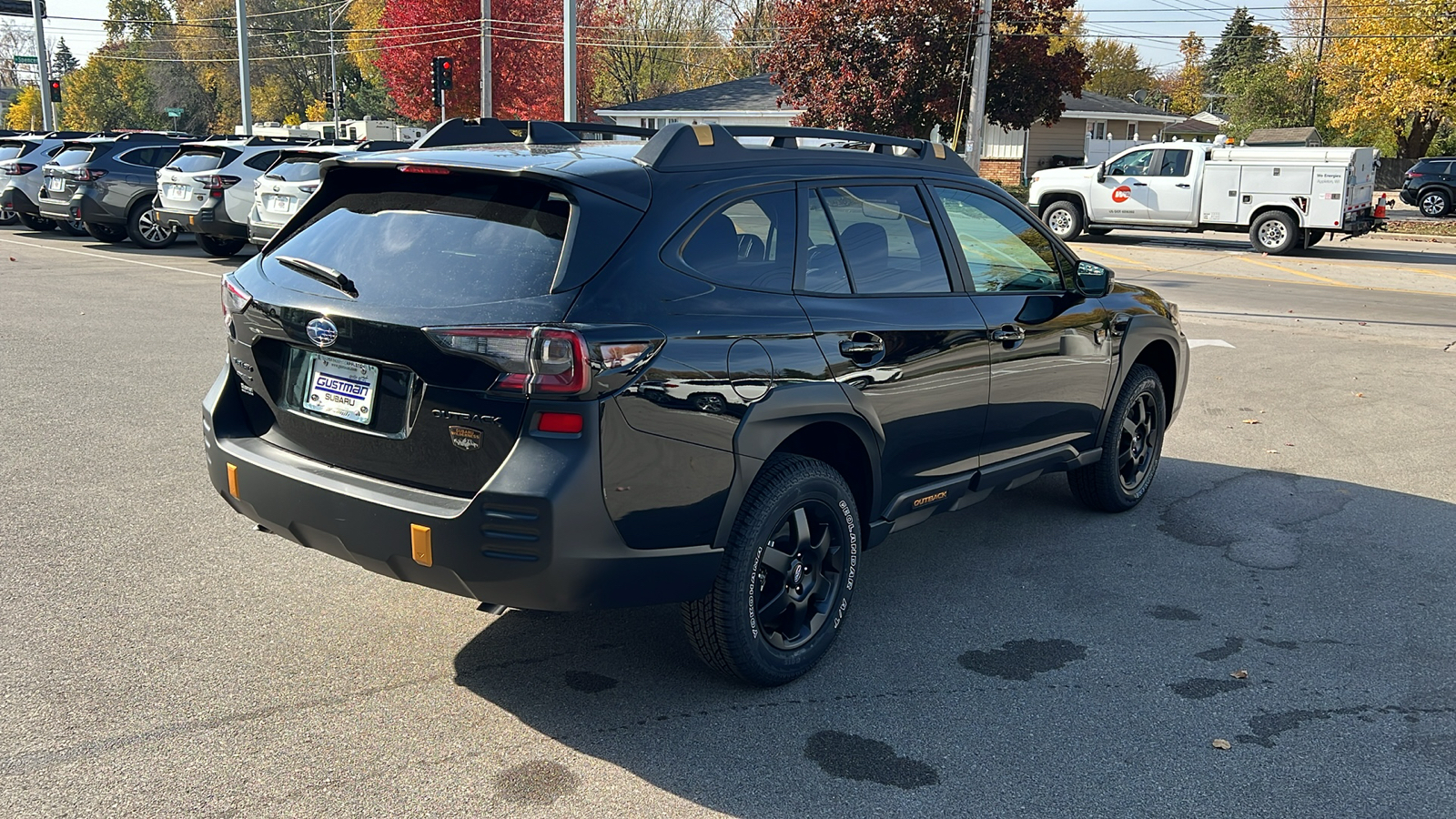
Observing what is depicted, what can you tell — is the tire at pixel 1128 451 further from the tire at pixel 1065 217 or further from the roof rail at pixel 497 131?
the tire at pixel 1065 217

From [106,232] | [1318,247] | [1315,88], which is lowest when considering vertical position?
[1318,247]

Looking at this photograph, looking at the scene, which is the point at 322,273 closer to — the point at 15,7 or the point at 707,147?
the point at 707,147

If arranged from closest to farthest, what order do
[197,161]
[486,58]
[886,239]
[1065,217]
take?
[886,239], [197,161], [1065,217], [486,58]

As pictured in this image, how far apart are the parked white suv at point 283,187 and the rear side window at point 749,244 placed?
12.3 m

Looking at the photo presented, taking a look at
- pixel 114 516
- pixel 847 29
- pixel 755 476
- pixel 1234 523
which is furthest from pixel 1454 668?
pixel 847 29

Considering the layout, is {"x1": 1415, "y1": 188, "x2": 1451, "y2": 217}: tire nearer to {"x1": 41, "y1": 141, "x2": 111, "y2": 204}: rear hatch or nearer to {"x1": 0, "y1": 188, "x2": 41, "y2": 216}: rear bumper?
{"x1": 41, "y1": 141, "x2": 111, "y2": 204}: rear hatch

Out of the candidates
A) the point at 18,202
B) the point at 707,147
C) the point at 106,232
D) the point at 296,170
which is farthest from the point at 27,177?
the point at 707,147

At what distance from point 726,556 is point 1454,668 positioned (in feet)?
8.83

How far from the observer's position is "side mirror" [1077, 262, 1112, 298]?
5.41 meters

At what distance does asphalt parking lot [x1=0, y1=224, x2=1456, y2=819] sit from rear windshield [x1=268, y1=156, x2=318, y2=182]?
8894 mm

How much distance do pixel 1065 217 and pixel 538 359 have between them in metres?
23.7

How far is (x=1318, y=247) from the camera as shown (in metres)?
25.0

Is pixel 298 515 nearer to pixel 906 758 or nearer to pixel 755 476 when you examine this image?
pixel 755 476

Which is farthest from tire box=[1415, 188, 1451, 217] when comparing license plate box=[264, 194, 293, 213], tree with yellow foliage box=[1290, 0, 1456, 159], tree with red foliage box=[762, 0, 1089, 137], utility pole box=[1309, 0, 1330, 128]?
license plate box=[264, 194, 293, 213]
